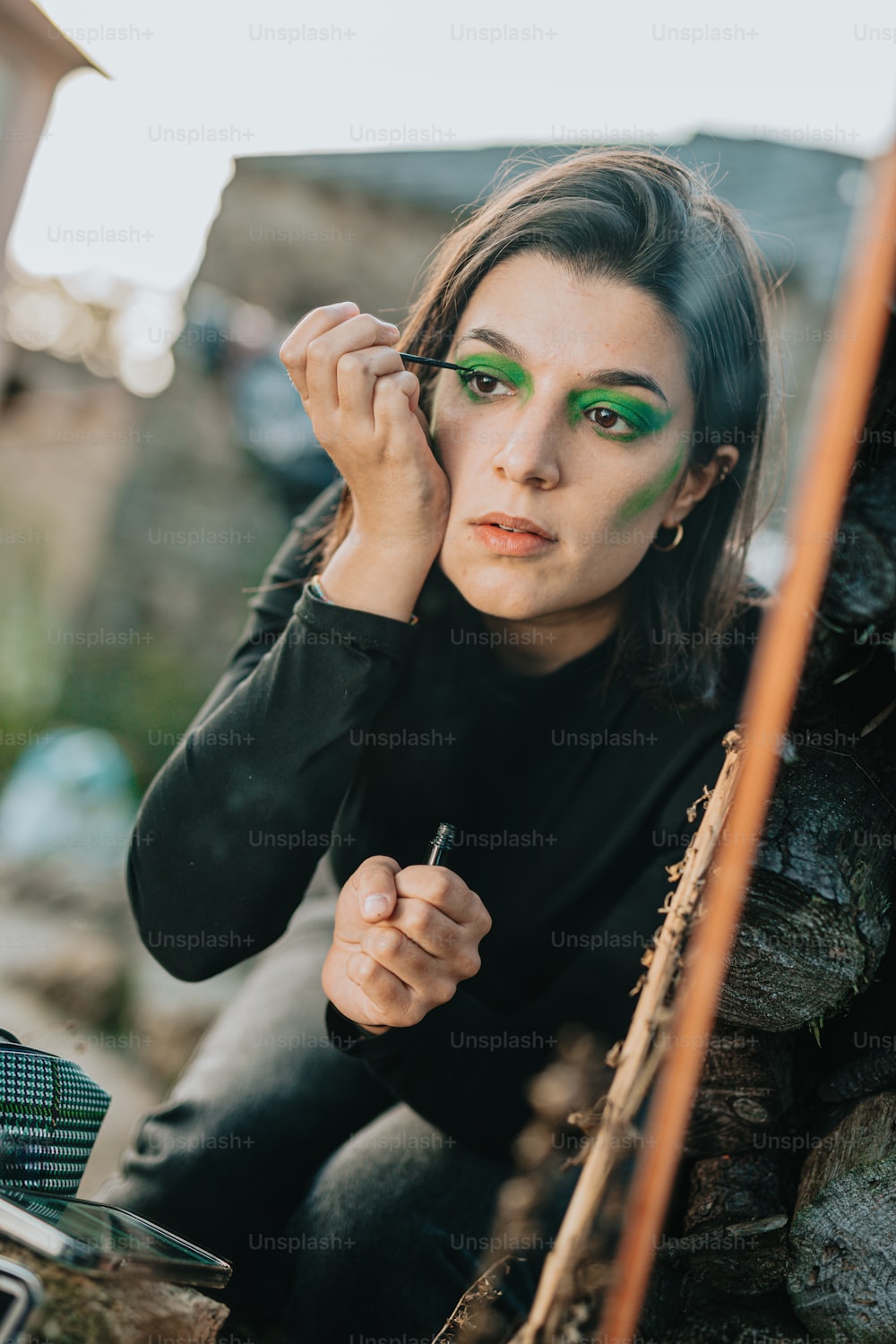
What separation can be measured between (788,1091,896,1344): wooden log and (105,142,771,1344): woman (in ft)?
1.03

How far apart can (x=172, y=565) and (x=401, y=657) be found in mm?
5714

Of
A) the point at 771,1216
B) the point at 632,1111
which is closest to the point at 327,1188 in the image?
the point at 771,1216

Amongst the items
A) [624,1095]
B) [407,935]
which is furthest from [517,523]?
[624,1095]

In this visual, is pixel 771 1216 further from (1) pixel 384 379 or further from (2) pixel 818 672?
(1) pixel 384 379

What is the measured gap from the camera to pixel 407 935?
102cm

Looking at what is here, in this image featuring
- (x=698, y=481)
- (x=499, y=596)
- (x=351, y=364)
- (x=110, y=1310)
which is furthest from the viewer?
(x=698, y=481)

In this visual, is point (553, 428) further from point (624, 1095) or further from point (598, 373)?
point (624, 1095)

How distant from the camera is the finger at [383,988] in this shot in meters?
1.03

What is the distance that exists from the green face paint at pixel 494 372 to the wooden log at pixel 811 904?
0.58 metres

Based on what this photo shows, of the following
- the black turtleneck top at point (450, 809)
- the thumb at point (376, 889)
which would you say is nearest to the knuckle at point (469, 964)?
the thumb at point (376, 889)

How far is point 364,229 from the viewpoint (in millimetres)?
6930

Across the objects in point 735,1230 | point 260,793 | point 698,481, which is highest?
point 698,481

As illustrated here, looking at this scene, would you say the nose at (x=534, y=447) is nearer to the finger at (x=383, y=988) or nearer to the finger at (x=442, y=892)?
the finger at (x=442, y=892)

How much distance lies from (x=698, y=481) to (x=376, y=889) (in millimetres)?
777
